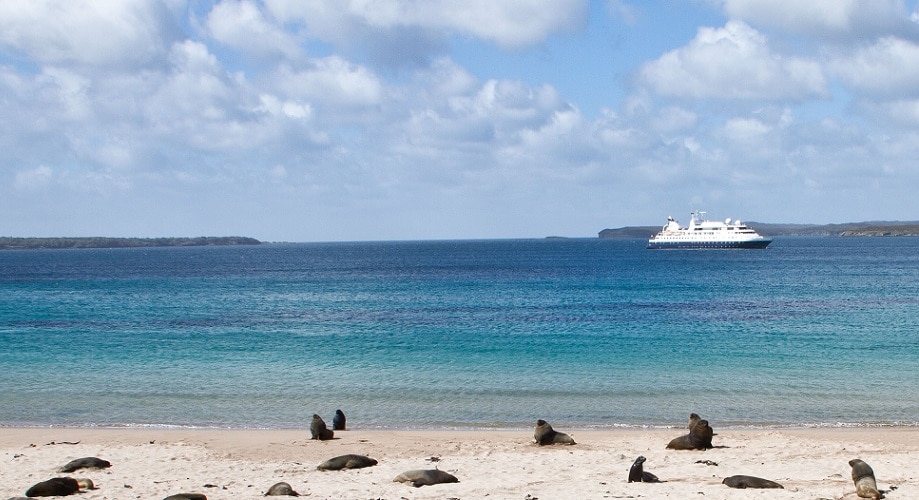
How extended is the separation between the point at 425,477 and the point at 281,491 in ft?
6.42

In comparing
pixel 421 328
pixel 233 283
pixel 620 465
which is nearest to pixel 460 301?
pixel 421 328

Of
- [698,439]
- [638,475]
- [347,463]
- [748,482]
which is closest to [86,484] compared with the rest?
[347,463]

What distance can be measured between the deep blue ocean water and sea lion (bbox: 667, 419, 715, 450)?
3035mm

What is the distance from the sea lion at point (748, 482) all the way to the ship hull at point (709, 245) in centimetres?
12733

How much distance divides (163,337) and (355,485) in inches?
851

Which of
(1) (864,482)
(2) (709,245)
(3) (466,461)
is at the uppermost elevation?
(2) (709,245)

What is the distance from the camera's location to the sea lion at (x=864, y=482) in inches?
414

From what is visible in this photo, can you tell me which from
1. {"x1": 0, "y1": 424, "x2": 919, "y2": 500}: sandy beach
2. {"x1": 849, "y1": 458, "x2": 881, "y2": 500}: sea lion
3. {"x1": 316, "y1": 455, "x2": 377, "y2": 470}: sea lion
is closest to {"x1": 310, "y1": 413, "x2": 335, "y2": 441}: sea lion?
{"x1": 0, "y1": 424, "x2": 919, "y2": 500}: sandy beach

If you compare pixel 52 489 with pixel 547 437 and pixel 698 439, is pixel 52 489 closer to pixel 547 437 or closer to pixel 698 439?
pixel 547 437

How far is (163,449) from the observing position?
1450 centimetres

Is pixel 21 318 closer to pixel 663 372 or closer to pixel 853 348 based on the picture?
pixel 663 372

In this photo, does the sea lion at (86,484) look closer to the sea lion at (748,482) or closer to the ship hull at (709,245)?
the sea lion at (748,482)

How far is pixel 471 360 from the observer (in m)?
A: 25.0

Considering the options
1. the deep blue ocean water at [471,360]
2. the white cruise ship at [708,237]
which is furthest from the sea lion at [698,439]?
the white cruise ship at [708,237]
